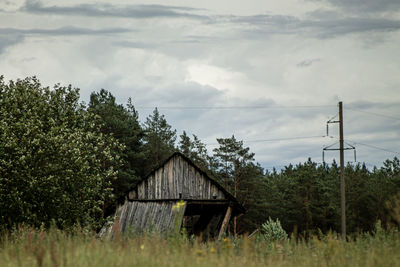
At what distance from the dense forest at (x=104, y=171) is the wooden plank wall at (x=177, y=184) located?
2.26 meters

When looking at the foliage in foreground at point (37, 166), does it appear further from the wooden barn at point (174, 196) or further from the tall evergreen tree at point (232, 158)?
the tall evergreen tree at point (232, 158)

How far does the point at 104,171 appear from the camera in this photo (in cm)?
2891

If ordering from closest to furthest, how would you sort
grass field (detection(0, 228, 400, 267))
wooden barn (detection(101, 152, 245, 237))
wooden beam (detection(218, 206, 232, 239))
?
grass field (detection(0, 228, 400, 267)) → wooden beam (detection(218, 206, 232, 239)) → wooden barn (detection(101, 152, 245, 237))

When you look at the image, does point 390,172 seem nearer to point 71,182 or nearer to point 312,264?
point 71,182

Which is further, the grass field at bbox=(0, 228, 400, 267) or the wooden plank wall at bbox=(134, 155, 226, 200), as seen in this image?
the wooden plank wall at bbox=(134, 155, 226, 200)

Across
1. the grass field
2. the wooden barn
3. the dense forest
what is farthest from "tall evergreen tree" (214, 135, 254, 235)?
the grass field

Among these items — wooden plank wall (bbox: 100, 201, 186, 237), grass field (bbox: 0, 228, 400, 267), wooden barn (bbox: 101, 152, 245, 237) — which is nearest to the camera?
grass field (bbox: 0, 228, 400, 267)

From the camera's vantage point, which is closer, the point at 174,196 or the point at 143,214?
the point at 143,214

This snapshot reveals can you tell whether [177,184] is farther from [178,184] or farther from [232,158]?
[232,158]

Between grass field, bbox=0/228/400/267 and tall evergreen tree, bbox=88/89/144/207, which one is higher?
tall evergreen tree, bbox=88/89/144/207

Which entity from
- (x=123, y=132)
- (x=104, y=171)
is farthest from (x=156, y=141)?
(x=104, y=171)

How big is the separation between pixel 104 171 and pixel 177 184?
498cm

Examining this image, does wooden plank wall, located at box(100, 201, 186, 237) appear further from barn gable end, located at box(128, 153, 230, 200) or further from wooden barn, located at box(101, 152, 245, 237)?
barn gable end, located at box(128, 153, 230, 200)

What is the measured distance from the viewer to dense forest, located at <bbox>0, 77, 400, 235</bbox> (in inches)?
902
